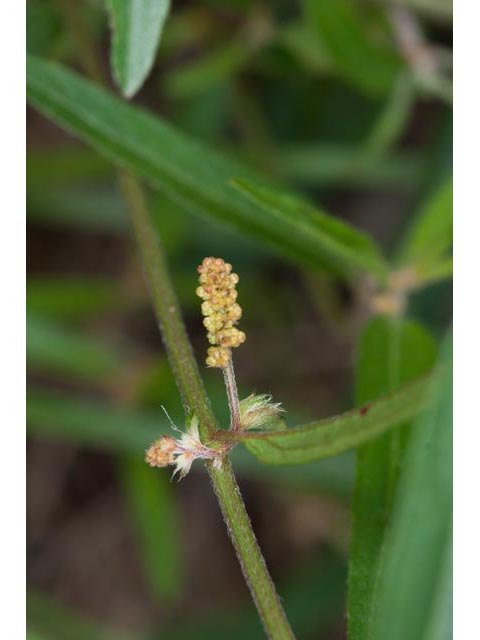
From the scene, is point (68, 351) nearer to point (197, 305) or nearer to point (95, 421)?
point (95, 421)

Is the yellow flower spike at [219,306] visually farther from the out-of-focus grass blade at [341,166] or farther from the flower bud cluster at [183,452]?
the out-of-focus grass blade at [341,166]

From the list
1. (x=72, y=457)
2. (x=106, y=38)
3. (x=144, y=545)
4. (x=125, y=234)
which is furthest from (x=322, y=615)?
(x=106, y=38)

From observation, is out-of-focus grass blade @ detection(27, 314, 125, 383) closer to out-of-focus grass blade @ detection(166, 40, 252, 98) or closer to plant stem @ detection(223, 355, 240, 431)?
out-of-focus grass blade @ detection(166, 40, 252, 98)

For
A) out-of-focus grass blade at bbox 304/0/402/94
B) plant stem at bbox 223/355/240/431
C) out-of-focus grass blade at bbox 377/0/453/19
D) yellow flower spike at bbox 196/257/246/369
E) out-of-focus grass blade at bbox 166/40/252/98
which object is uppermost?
out-of-focus grass blade at bbox 166/40/252/98

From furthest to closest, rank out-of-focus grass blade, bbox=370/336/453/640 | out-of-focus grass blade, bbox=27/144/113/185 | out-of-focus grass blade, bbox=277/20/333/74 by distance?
out-of-focus grass blade, bbox=27/144/113/185, out-of-focus grass blade, bbox=277/20/333/74, out-of-focus grass blade, bbox=370/336/453/640

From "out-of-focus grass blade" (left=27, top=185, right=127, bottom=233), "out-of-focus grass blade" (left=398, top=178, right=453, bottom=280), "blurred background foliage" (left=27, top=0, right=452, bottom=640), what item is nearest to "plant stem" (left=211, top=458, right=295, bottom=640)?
"out-of-focus grass blade" (left=398, top=178, right=453, bottom=280)

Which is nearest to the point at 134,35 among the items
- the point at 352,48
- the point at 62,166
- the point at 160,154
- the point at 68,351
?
the point at 160,154
